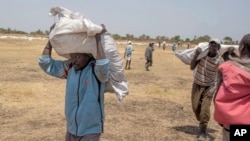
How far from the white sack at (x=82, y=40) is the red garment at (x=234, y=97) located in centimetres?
93

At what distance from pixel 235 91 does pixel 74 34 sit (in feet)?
4.98

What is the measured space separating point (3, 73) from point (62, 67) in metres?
12.0

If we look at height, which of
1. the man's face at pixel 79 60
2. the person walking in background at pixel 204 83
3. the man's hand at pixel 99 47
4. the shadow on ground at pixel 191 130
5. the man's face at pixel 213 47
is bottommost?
the shadow on ground at pixel 191 130

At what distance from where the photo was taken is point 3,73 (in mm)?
15156

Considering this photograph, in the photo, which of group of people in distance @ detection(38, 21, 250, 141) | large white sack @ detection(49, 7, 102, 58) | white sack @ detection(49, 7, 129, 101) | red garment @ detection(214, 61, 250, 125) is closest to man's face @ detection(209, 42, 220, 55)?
group of people in distance @ detection(38, 21, 250, 141)

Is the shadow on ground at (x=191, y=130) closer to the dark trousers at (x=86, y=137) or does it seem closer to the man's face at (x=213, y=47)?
the man's face at (x=213, y=47)

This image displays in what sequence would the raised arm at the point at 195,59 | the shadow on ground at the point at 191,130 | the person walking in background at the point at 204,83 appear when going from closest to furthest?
the person walking in background at the point at 204,83 < the raised arm at the point at 195,59 < the shadow on ground at the point at 191,130

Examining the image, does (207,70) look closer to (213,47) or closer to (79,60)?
(213,47)

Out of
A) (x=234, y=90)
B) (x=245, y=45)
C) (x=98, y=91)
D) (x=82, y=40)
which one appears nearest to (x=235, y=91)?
(x=234, y=90)

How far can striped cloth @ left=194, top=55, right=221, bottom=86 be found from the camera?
6.48m

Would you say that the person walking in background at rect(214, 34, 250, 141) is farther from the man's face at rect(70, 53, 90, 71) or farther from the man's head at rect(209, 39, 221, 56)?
the man's head at rect(209, 39, 221, 56)

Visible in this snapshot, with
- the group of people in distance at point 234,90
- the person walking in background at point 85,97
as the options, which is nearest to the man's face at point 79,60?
the person walking in background at point 85,97

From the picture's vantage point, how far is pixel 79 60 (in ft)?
11.7

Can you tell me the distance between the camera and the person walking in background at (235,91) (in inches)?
132
